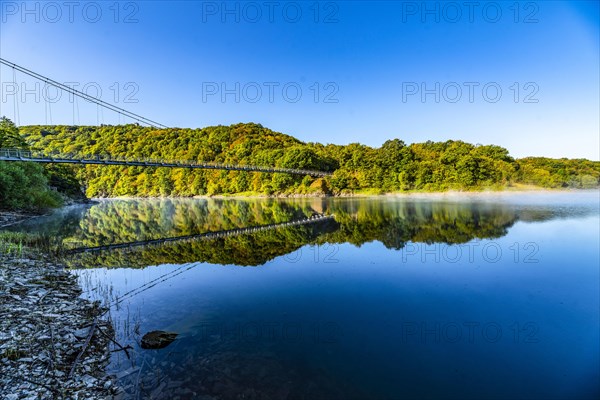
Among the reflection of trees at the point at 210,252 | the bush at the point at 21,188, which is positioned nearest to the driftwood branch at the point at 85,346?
the reflection of trees at the point at 210,252

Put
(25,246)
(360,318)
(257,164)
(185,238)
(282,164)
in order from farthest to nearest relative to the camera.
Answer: (257,164)
(282,164)
(185,238)
(25,246)
(360,318)

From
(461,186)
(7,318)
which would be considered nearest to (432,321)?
(7,318)

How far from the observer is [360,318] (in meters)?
6.27

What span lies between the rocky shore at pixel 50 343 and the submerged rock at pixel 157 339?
1.85 ft

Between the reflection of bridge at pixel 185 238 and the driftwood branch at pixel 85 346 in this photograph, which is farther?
the reflection of bridge at pixel 185 238

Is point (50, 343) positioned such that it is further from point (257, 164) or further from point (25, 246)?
point (257, 164)

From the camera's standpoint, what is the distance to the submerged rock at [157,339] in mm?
5020

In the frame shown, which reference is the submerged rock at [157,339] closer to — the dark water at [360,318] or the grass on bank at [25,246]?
the dark water at [360,318]

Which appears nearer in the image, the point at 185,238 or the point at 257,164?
the point at 185,238

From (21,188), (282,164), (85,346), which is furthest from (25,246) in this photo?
(282,164)

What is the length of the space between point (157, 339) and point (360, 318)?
12.4 ft

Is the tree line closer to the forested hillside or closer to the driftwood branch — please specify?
the forested hillside

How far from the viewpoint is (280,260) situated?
11.8m

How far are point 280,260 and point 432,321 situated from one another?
6638mm
